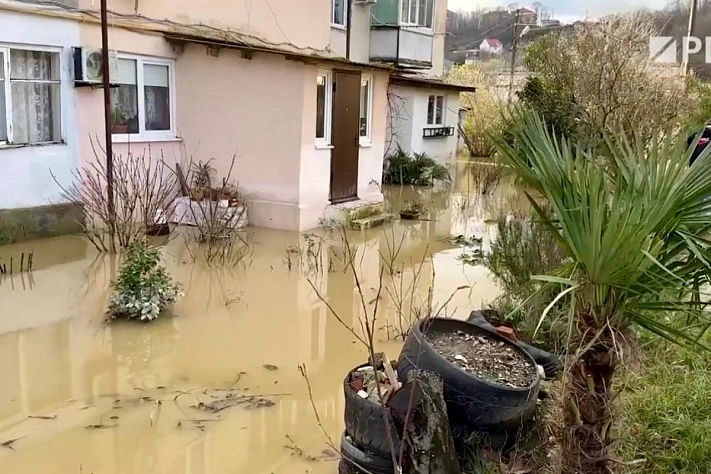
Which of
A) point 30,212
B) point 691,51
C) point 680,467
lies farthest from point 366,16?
point 680,467

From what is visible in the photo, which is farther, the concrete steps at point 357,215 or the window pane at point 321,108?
the concrete steps at point 357,215

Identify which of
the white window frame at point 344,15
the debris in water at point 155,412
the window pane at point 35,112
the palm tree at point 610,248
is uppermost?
the white window frame at point 344,15

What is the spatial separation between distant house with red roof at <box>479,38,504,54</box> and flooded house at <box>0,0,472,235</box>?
2184 cm

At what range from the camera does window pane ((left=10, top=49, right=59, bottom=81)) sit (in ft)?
33.8

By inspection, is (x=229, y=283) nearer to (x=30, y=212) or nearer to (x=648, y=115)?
(x=30, y=212)

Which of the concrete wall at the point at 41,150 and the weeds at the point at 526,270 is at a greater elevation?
the concrete wall at the point at 41,150

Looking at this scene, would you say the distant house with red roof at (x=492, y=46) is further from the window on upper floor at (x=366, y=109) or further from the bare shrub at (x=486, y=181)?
the window on upper floor at (x=366, y=109)

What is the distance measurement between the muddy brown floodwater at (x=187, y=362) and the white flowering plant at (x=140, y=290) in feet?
0.54

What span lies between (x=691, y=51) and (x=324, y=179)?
21.7m

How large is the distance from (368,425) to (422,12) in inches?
→ 741

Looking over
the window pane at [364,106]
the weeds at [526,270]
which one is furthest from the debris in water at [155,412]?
the window pane at [364,106]

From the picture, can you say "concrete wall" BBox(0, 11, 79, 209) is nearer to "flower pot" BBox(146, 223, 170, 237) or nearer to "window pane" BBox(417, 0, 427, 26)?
"flower pot" BBox(146, 223, 170, 237)

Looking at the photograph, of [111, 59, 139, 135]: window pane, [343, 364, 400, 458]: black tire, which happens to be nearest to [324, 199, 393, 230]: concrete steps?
[111, 59, 139, 135]: window pane

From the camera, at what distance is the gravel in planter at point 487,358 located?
4.16 m
